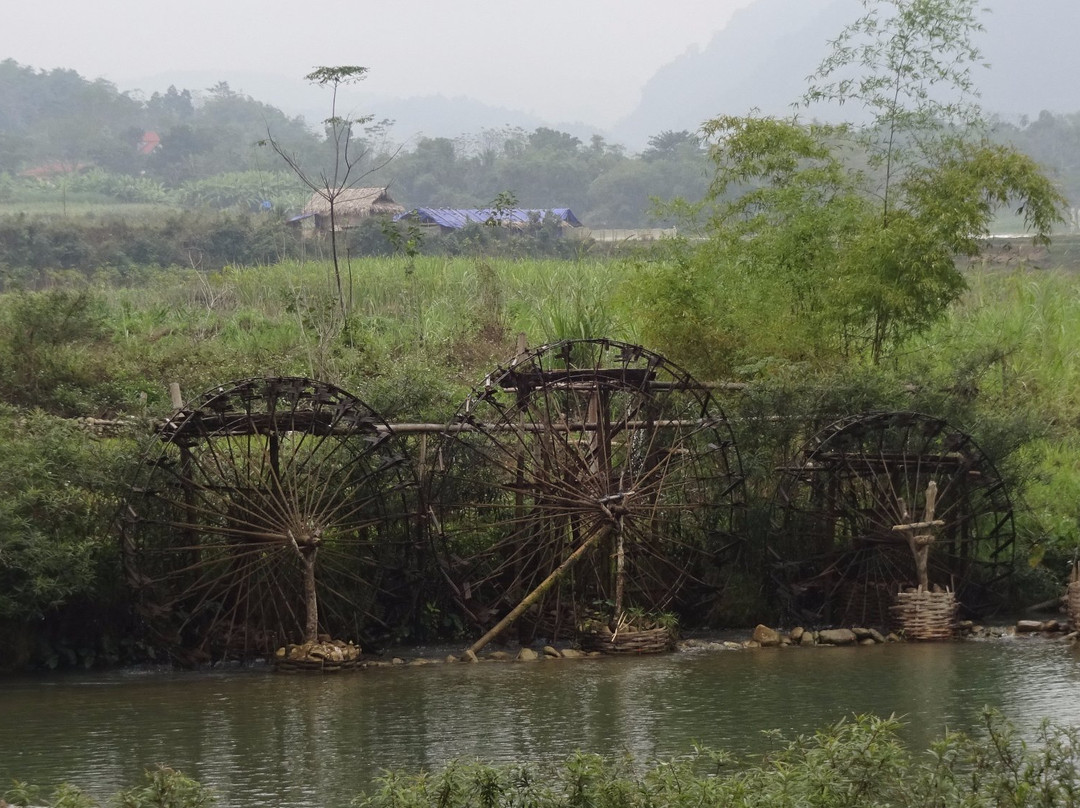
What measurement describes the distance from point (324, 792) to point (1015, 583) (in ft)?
32.1

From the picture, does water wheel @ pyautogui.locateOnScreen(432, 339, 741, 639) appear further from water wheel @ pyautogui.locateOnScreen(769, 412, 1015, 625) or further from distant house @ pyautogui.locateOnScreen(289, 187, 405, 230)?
distant house @ pyautogui.locateOnScreen(289, 187, 405, 230)

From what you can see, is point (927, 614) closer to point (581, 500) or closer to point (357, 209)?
point (581, 500)

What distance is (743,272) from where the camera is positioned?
17906 mm

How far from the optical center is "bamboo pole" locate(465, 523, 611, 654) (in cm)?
1377

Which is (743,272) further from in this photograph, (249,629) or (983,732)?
(983,732)

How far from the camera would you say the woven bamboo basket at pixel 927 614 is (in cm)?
1434

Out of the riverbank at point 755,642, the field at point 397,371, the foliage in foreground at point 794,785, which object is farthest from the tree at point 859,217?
the foliage in foreground at point 794,785

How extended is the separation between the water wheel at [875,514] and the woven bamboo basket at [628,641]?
1.80 m

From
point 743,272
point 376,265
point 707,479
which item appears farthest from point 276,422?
point 376,265

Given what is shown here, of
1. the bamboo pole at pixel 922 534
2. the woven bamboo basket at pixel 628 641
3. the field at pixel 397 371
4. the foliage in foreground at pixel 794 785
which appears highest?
the field at pixel 397 371

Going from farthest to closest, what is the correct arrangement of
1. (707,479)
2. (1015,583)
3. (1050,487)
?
(1050,487) < (1015,583) < (707,479)

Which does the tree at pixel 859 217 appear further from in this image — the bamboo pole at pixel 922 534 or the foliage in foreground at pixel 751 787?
the foliage in foreground at pixel 751 787

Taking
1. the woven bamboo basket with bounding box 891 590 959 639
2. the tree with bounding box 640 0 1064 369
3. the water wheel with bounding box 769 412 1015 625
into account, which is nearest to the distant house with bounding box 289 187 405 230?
the tree with bounding box 640 0 1064 369

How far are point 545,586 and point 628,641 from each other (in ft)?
3.09
